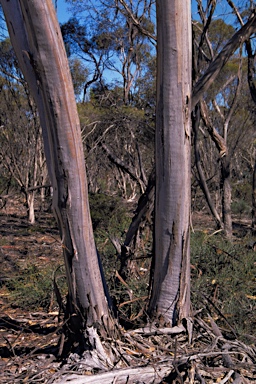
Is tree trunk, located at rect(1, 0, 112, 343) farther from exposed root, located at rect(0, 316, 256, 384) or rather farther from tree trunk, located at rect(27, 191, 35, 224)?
tree trunk, located at rect(27, 191, 35, 224)

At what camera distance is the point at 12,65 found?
1301 cm

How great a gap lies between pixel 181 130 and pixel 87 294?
4.41ft

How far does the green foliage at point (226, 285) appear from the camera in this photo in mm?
4383

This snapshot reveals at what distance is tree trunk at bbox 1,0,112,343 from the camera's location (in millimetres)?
2859

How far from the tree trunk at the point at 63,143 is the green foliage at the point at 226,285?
1.21 meters

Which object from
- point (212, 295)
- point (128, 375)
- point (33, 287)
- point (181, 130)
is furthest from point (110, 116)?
point (128, 375)

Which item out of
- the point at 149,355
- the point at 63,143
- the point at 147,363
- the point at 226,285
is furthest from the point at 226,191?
the point at 63,143

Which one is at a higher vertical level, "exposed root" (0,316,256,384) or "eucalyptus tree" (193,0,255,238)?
"eucalyptus tree" (193,0,255,238)

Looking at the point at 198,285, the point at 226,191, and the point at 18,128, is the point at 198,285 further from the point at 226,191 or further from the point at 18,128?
the point at 18,128

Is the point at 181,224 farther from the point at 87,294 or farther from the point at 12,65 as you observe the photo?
the point at 12,65

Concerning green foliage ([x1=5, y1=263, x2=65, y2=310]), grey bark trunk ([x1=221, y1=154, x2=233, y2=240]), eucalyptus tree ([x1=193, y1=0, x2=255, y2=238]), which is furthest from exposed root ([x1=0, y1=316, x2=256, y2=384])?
grey bark trunk ([x1=221, y1=154, x2=233, y2=240])

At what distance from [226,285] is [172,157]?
2329mm

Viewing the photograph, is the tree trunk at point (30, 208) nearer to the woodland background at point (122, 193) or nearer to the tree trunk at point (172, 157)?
the woodland background at point (122, 193)

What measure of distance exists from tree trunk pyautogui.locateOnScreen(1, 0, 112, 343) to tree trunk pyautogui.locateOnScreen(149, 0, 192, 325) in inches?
20.9
